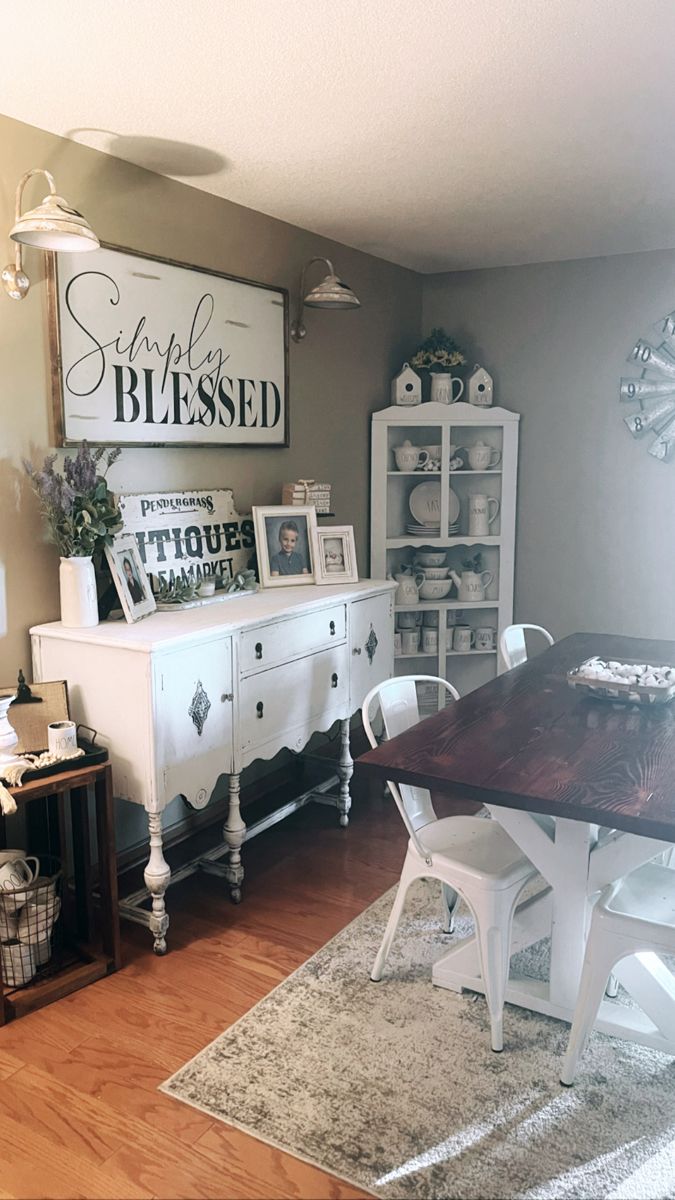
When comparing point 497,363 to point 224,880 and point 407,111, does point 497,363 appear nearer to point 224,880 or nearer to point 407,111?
point 407,111

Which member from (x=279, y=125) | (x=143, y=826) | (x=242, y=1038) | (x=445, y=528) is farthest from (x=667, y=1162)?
(x=445, y=528)

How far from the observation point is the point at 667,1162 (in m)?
1.89

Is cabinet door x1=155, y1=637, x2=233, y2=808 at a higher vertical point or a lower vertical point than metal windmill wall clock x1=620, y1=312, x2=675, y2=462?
lower

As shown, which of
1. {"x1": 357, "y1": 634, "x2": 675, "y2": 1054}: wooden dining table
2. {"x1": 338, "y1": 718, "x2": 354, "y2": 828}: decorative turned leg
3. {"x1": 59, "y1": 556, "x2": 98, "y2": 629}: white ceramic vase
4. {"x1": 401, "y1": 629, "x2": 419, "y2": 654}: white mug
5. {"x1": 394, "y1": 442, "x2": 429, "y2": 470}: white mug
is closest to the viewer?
{"x1": 357, "y1": 634, "x2": 675, "y2": 1054}: wooden dining table

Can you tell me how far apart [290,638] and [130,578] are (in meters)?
0.59

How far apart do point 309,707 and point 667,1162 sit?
5.74ft

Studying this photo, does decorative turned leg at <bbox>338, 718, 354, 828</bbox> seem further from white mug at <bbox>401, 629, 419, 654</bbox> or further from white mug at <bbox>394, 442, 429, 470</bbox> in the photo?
white mug at <bbox>394, 442, 429, 470</bbox>

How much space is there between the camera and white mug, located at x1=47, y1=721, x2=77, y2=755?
8.20ft

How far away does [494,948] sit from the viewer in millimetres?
2221

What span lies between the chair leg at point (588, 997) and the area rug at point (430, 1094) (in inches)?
3.8

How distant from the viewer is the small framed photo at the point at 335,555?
143 inches

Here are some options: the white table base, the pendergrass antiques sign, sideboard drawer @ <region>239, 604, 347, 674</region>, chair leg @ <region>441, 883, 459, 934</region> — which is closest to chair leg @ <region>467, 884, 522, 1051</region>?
→ the white table base

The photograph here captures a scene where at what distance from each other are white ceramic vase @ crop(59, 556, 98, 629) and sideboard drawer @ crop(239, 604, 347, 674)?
47 centimetres

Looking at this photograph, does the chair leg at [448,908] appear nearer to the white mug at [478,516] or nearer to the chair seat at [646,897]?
the chair seat at [646,897]
